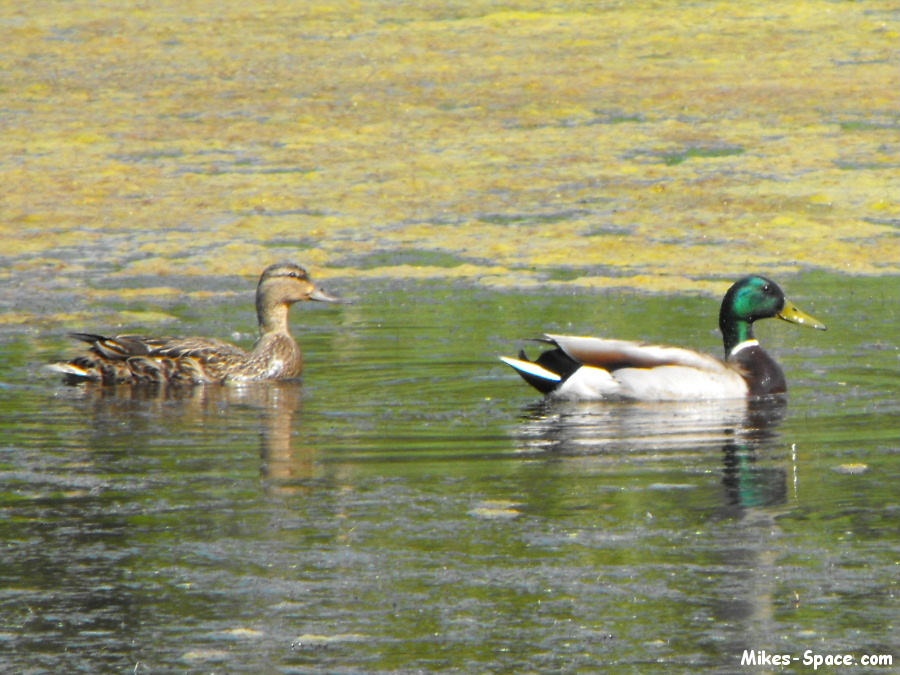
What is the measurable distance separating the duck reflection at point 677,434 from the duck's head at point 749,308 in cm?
83

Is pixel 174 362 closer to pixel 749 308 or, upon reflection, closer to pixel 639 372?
pixel 639 372

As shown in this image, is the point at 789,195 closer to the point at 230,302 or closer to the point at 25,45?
the point at 230,302

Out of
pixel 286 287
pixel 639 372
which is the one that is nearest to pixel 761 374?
pixel 639 372

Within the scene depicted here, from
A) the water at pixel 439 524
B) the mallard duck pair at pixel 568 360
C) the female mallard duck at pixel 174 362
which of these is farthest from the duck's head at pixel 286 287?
the water at pixel 439 524

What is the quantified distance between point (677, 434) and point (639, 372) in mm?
1243

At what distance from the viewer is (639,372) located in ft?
32.1

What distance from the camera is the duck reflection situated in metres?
7.26

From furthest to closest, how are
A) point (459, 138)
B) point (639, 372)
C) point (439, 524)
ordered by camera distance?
point (459, 138), point (639, 372), point (439, 524)

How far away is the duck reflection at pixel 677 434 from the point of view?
7258mm

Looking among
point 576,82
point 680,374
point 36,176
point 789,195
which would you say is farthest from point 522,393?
point 576,82

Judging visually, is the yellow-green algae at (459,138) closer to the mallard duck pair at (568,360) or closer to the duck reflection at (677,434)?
the mallard duck pair at (568,360)

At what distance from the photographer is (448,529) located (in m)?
6.46

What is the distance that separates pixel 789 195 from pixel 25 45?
475 inches

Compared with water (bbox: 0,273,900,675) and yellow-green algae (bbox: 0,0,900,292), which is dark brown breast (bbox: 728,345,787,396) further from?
yellow-green algae (bbox: 0,0,900,292)
